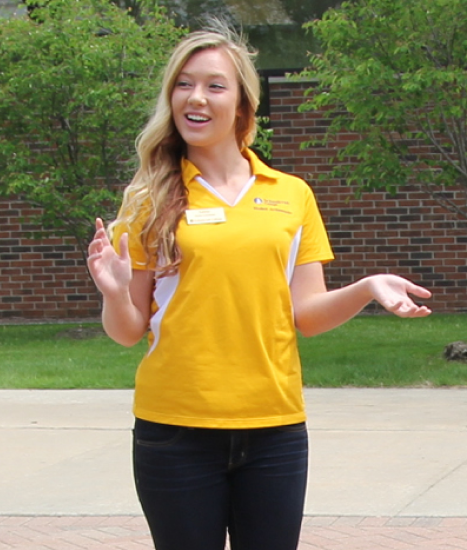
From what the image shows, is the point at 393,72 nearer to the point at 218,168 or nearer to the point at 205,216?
the point at 218,168

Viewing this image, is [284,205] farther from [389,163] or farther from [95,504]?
[389,163]

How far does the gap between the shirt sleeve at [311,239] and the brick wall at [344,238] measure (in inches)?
415

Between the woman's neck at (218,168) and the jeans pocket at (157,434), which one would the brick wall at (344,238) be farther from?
the jeans pocket at (157,434)

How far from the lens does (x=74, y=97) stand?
10.9 meters

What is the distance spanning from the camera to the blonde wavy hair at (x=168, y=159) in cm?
250

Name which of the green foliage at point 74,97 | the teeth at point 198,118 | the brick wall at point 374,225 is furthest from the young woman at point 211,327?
the brick wall at point 374,225

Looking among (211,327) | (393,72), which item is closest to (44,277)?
(393,72)

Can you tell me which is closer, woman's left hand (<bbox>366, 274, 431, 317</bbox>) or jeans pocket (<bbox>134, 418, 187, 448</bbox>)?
woman's left hand (<bbox>366, 274, 431, 317</bbox>)

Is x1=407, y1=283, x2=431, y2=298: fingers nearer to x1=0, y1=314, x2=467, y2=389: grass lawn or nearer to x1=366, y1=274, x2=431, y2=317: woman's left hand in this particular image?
x1=366, y1=274, x2=431, y2=317: woman's left hand

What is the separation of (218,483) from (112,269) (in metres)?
0.59

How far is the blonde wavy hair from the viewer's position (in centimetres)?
250

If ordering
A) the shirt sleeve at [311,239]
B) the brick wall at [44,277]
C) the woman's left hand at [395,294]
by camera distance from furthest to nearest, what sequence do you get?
the brick wall at [44,277] → the shirt sleeve at [311,239] → the woman's left hand at [395,294]

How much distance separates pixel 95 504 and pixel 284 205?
3041 millimetres

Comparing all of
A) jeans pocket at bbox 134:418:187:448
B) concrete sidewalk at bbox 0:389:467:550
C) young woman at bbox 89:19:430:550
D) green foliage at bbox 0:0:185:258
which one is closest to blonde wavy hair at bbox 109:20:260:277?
young woman at bbox 89:19:430:550
